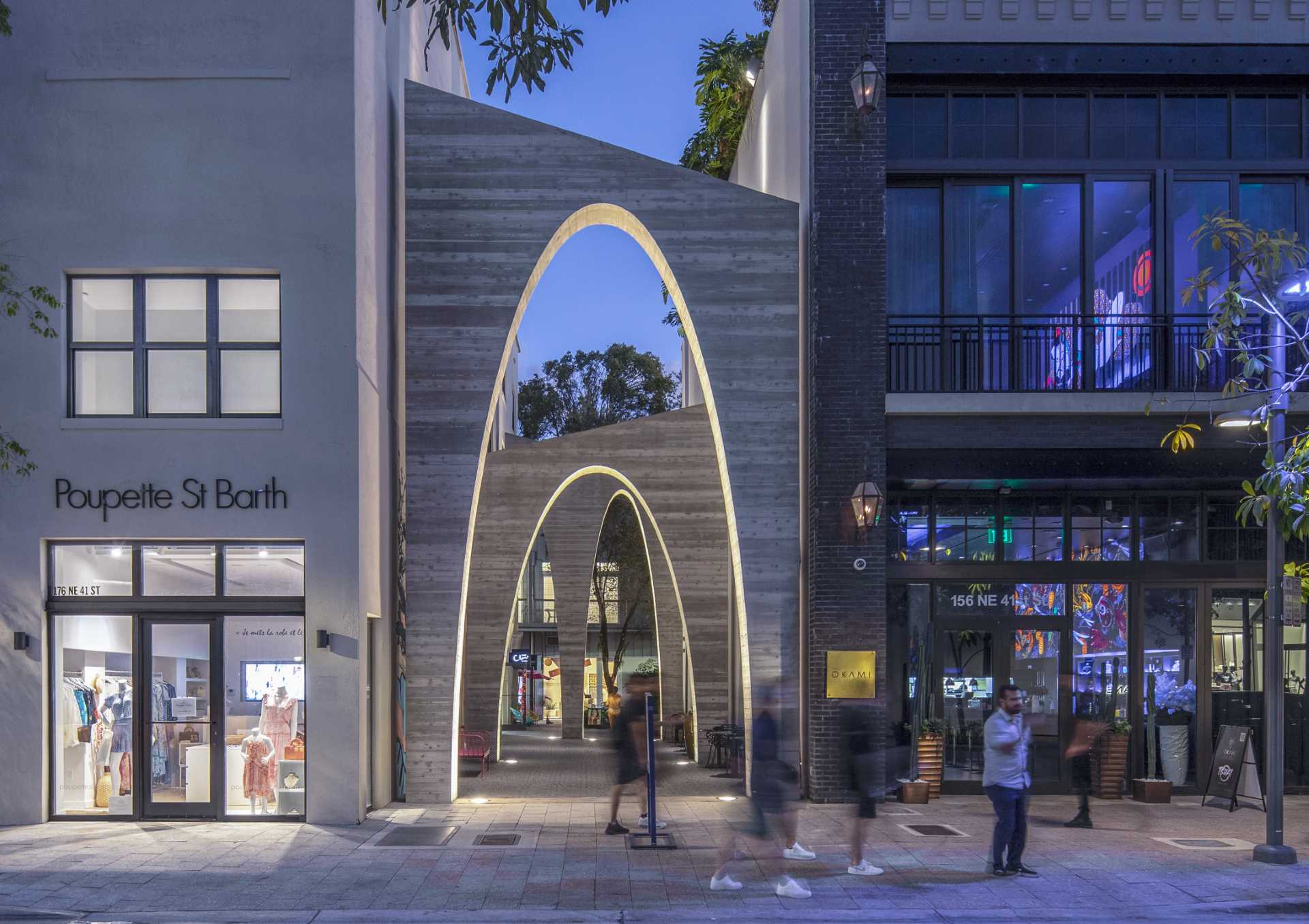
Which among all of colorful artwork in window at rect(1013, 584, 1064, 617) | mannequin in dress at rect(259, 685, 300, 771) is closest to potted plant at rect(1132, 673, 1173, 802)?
colorful artwork in window at rect(1013, 584, 1064, 617)

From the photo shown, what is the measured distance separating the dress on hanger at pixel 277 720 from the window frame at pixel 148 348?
10.5 feet

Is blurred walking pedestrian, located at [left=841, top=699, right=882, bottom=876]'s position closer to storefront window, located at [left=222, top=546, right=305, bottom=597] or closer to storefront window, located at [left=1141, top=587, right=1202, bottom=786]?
storefront window, located at [left=222, top=546, right=305, bottom=597]

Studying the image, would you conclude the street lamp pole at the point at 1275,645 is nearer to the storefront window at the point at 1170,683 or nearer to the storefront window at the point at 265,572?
the storefront window at the point at 1170,683

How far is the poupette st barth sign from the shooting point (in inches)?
544

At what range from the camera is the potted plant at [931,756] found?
16062 mm

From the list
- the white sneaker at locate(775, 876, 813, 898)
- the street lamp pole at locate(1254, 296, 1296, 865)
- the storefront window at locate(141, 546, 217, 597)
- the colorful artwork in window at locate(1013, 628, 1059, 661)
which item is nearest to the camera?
the white sneaker at locate(775, 876, 813, 898)

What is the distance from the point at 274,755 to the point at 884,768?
7.60m

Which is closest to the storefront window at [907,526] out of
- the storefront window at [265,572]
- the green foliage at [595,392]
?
the storefront window at [265,572]

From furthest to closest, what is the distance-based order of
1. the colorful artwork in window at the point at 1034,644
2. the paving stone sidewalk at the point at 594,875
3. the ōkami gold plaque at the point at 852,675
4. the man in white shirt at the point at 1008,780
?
the colorful artwork in window at the point at 1034,644 → the ōkami gold plaque at the point at 852,675 → the man in white shirt at the point at 1008,780 → the paving stone sidewalk at the point at 594,875

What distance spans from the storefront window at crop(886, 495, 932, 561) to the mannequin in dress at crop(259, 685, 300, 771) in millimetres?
7842

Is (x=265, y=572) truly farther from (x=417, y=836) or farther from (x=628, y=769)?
(x=628, y=769)

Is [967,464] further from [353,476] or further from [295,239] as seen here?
[295,239]

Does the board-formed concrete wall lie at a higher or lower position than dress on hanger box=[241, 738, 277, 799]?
higher

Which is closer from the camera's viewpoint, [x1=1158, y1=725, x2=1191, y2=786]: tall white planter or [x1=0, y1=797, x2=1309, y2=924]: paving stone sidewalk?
[x1=0, y1=797, x2=1309, y2=924]: paving stone sidewalk
